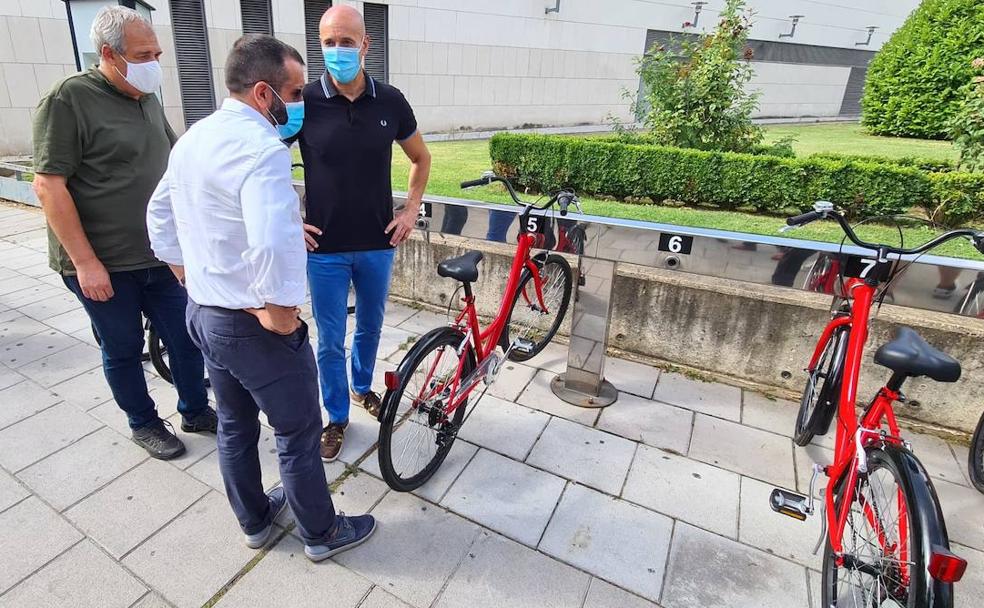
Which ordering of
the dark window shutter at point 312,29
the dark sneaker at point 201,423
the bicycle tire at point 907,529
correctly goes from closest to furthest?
1. the bicycle tire at point 907,529
2. the dark sneaker at point 201,423
3. the dark window shutter at point 312,29

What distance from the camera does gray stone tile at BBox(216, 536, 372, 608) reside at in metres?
1.81

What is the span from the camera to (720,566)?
201cm

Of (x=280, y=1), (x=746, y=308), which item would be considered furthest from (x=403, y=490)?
(x=280, y=1)

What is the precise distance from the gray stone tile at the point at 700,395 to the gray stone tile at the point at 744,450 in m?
0.10

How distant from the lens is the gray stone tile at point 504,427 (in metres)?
2.67

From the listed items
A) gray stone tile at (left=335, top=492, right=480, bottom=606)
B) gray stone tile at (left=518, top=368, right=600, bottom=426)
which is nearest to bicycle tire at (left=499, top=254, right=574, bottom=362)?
gray stone tile at (left=518, top=368, right=600, bottom=426)

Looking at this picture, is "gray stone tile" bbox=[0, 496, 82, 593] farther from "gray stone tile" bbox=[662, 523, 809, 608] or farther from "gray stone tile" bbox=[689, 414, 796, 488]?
"gray stone tile" bbox=[689, 414, 796, 488]

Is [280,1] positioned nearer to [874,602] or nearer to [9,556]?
[9,556]

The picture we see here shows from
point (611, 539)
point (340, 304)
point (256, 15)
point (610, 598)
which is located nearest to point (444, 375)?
point (340, 304)

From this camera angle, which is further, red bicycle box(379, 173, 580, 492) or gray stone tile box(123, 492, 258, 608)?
red bicycle box(379, 173, 580, 492)

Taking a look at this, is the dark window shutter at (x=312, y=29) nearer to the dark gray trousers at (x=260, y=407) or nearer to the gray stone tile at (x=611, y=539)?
the dark gray trousers at (x=260, y=407)

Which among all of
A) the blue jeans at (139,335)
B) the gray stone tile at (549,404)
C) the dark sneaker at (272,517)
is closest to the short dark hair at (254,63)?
the blue jeans at (139,335)

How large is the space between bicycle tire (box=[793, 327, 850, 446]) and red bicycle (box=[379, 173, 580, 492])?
1.38 metres

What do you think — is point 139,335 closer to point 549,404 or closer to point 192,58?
point 549,404
